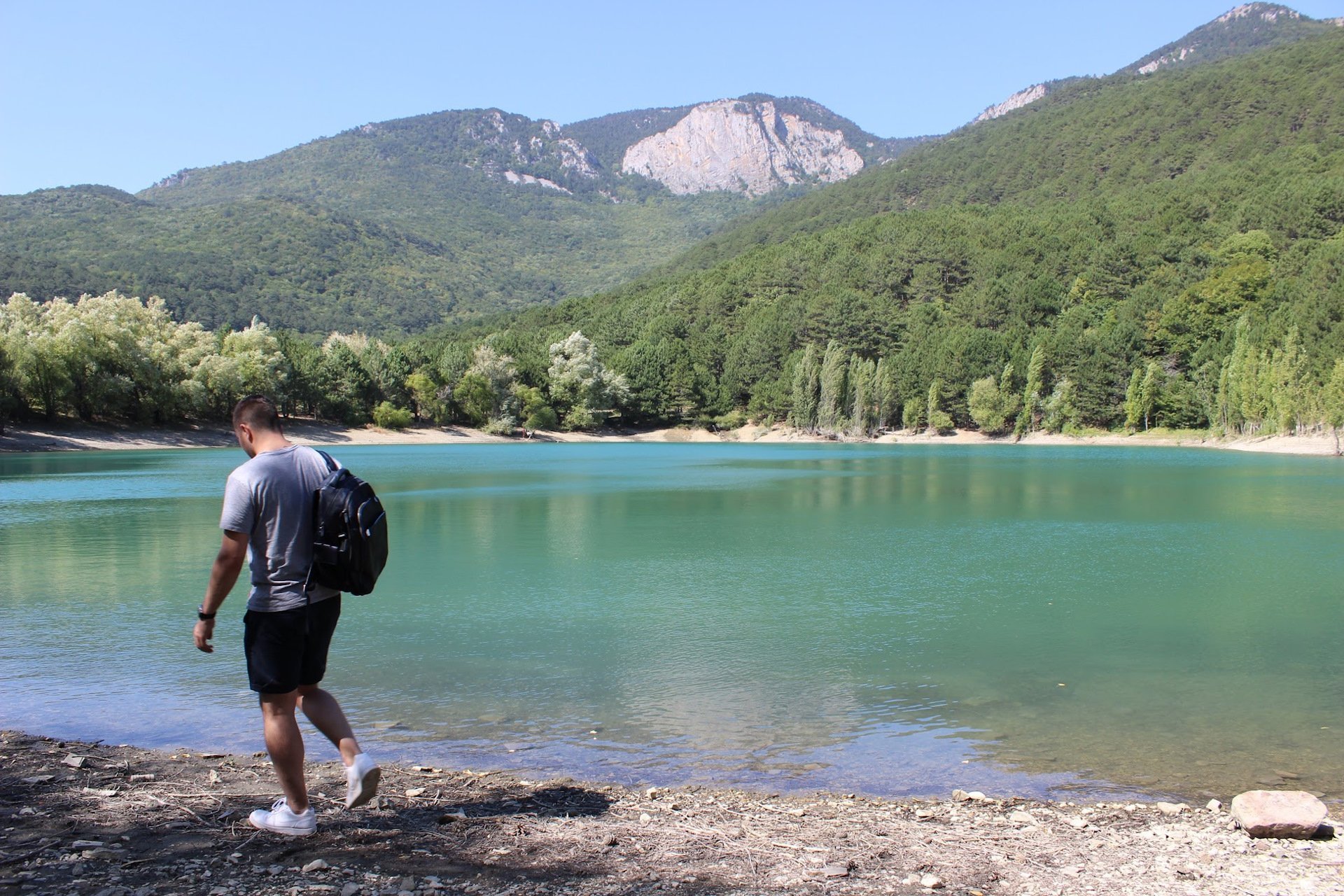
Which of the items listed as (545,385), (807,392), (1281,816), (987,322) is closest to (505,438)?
(545,385)

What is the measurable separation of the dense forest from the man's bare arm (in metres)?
69.4

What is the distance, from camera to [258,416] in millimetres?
5520

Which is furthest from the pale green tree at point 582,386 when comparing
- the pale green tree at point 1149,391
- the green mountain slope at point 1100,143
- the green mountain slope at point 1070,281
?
the green mountain slope at point 1100,143

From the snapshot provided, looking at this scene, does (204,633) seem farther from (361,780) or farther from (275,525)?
(361,780)

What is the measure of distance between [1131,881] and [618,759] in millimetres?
3901

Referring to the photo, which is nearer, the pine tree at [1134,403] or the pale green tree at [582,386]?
the pine tree at [1134,403]

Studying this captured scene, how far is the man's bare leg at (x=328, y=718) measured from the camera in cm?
569

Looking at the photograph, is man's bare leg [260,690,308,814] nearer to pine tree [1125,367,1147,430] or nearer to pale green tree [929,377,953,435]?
A: pine tree [1125,367,1147,430]

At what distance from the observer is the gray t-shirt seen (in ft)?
17.1

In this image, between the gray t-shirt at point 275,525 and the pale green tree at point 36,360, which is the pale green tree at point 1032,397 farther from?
the gray t-shirt at point 275,525

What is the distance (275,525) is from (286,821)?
159cm

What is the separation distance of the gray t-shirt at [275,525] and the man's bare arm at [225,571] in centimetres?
5

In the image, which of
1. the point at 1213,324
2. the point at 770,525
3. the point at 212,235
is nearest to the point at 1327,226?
the point at 1213,324

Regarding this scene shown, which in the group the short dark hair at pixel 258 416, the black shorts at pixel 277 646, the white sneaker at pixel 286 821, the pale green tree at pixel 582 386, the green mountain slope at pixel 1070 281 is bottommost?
the white sneaker at pixel 286 821
